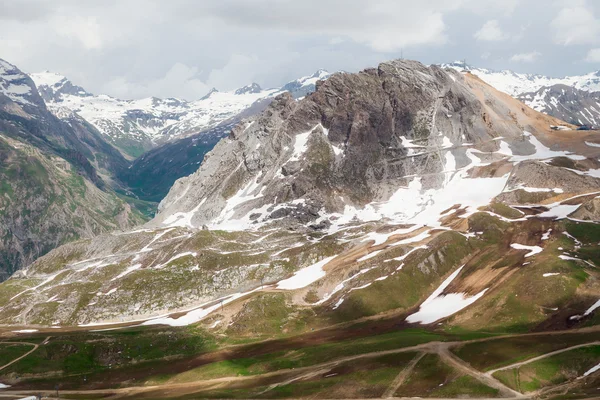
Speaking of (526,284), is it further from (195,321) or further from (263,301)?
(195,321)

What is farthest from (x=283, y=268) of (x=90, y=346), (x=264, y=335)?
(x=90, y=346)

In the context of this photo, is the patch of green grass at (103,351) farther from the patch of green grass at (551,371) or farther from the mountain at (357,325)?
the patch of green grass at (551,371)

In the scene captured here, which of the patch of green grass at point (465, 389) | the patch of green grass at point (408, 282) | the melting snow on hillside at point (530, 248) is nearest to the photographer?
the patch of green grass at point (465, 389)

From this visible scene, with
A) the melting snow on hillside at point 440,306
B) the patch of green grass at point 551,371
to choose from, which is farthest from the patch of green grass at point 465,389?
the melting snow on hillside at point 440,306

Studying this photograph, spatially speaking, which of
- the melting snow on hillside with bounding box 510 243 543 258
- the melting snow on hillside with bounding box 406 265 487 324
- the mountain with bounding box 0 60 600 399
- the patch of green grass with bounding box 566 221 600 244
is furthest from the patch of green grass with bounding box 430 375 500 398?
the patch of green grass with bounding box 566 221 600 244

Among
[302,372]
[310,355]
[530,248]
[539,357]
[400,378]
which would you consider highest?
[530,248]

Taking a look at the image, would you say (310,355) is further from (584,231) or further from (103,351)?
(584,231)

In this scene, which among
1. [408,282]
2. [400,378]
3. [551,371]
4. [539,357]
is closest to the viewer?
[551,371]

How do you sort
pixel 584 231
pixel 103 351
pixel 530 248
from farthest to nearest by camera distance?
pixel 584 231 < pixel 530 248 < pixel 103 351

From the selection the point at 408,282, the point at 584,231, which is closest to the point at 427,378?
the point at 408,282
